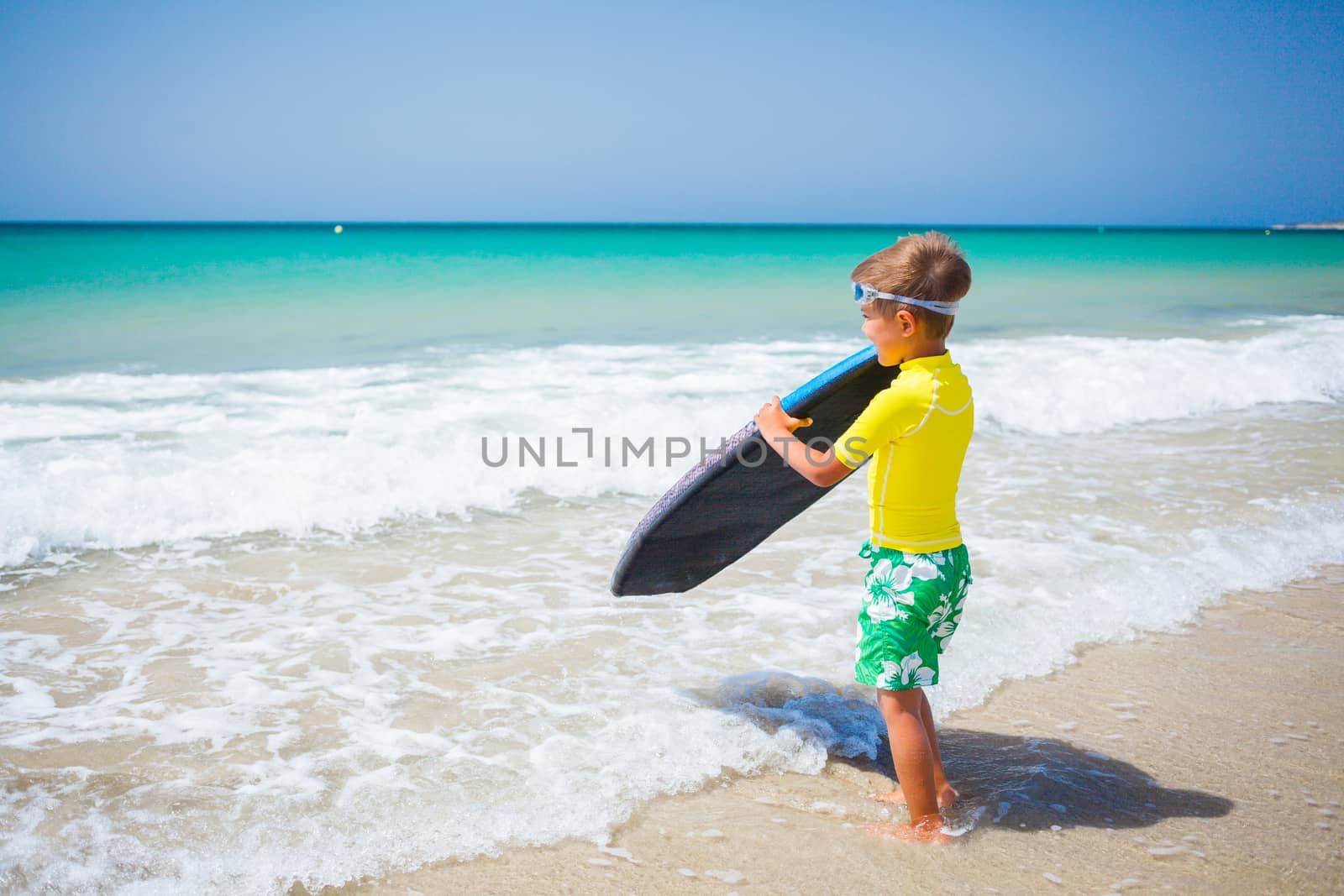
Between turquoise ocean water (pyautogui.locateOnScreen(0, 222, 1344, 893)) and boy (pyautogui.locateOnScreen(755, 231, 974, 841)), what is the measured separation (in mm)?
521

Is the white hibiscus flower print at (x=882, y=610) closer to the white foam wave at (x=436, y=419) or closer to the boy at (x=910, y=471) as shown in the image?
the boy at (x=910, y=471)

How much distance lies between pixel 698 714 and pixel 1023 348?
1247cm

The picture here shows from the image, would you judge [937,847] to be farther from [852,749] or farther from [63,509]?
[63,509]

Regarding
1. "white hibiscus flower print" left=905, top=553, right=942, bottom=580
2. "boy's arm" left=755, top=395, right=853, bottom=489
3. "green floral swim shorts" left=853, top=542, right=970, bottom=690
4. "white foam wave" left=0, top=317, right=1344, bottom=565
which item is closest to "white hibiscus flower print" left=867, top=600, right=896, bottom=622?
"green floral swim shorts" left=853, top=542, right=970, bottom=690

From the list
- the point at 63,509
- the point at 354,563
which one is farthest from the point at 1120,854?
the point at 63,509

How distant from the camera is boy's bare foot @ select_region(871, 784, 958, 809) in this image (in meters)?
2.99

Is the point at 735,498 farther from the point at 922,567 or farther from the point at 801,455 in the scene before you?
the point at 922,567

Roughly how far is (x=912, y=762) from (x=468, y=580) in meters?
2.99

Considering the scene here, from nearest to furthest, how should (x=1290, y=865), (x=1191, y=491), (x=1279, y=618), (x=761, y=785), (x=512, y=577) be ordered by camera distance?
(x=1290, y=865)
(x=761, y=785)
(x=1279, y=618)
(x=512, y=577)
(x=1191, y=491)

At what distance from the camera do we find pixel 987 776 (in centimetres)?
319

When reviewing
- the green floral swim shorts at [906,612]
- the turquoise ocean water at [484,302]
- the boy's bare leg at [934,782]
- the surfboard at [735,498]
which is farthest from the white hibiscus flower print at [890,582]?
the turquoise ocean water at [484,302]

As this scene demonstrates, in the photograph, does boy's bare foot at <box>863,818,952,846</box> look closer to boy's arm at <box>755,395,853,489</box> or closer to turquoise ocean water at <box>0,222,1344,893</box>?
turquoise ocean water at <box>0,222,1344,893</box>

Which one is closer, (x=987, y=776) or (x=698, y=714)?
(x=987, y=776)

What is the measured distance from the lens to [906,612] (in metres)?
2.66
